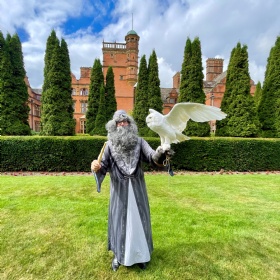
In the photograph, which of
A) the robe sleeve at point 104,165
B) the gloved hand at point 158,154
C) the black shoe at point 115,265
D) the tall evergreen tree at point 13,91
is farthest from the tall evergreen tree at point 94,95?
the gloved hand at point 158,154

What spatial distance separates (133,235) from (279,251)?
2243 millimetres

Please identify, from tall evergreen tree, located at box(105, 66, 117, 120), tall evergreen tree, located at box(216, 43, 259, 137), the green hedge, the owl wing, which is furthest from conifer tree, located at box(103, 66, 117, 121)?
the owl wing

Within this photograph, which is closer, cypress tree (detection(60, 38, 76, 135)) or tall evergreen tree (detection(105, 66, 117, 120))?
cypress tree (detection(60, 38, 76, 135))

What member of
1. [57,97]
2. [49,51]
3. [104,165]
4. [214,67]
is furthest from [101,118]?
[214,67]

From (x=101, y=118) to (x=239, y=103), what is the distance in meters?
9.72

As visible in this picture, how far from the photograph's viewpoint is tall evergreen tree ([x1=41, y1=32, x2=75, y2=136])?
10.6 m

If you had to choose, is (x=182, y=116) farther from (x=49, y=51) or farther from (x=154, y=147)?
(x=49, y=51)

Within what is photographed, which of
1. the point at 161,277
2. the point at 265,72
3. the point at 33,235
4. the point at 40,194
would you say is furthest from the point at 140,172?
the point at 265,72

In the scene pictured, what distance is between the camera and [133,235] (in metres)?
2.35

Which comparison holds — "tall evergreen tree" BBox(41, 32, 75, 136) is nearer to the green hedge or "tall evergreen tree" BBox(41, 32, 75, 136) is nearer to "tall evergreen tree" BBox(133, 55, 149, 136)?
the green hedge

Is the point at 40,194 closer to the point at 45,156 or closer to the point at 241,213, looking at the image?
the point at 45,156

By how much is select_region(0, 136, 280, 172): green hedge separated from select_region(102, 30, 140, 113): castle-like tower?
896 inches

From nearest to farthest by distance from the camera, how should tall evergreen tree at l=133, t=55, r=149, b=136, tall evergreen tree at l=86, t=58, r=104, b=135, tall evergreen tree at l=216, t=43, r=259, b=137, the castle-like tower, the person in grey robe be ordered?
the person in grey robe < tall evergreen tree at l=216, t=43, r=259, b=137 < tall evergreen tree at l=133, t=55, r=149, b=136 < tall evergreen tree at l=86, t=58, r=104, b=135 < the castle-like tower

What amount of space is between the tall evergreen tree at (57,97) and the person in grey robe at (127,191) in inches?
Result: 349
